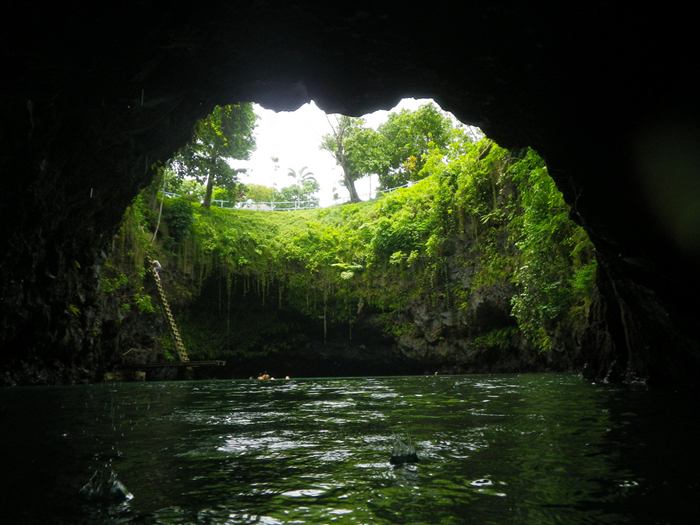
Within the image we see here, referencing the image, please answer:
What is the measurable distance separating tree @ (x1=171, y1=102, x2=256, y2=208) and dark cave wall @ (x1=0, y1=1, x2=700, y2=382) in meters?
14.1

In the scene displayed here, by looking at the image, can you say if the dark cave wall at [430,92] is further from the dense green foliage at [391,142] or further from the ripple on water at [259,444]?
the dense green foliage at [391,142]

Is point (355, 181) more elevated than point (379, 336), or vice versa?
point (355, 181)

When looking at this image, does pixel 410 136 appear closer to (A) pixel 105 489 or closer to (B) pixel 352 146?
(B) pixel 352 146

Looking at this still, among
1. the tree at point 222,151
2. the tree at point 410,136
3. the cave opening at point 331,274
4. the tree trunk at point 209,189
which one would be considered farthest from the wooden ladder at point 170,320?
the tree at point 410,136

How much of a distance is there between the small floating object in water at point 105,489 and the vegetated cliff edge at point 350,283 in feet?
53.9

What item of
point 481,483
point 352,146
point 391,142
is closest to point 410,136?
point 391,142

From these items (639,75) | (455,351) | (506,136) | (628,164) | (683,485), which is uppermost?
(506,136)

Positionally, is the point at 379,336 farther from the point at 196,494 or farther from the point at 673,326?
the point at 196,494

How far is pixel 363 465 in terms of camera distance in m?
3.81

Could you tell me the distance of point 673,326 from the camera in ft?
26.5

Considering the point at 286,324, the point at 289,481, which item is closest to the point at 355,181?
the point at 286,324

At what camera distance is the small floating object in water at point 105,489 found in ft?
10.0

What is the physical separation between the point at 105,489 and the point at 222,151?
25883 mm

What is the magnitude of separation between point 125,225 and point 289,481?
787 inches
